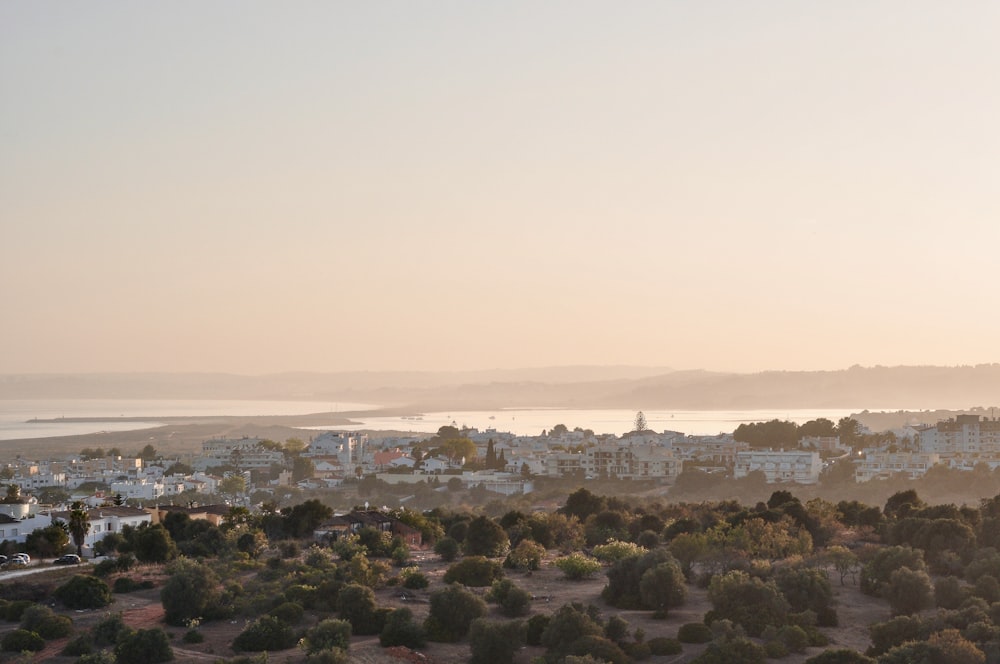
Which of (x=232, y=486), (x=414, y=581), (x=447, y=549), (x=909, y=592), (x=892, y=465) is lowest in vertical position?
(x=232, y=486)

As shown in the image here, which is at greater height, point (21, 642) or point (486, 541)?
point (486, 541)

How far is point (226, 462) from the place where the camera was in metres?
89.7

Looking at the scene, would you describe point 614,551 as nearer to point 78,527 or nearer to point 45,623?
point 45,623

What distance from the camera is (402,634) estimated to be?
972 inches

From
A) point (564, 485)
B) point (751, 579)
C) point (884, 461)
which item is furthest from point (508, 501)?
point (751, 579)

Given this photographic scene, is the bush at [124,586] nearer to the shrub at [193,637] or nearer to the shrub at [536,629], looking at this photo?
the shrub at [193,637]

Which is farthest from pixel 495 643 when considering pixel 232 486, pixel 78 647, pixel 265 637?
pixel 232 486

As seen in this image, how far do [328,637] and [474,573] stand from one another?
7.69m

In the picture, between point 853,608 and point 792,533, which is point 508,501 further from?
point 853,608

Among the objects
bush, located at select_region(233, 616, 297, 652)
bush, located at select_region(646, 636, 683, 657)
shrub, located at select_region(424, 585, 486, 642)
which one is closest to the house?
Result: shrub, located at select_region(424, 585, 486, 642)

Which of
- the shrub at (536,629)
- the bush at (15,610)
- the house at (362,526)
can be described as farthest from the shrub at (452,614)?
the house at (362,526)

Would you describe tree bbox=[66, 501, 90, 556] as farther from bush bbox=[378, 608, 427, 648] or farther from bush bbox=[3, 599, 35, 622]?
bush bbox=[378, 608, 427, 648]

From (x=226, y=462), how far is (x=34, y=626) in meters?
65.3

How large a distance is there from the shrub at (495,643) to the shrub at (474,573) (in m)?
6.60
